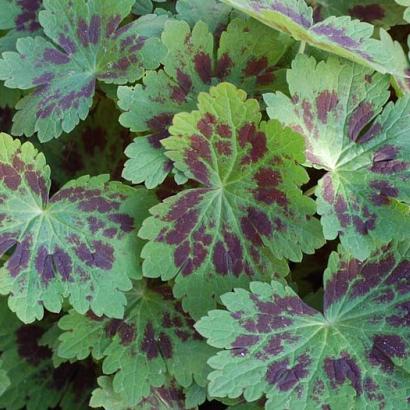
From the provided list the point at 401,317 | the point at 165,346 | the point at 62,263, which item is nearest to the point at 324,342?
the point at 401,317

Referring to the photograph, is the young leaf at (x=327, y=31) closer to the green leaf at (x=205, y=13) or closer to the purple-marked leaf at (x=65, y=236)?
the green leaf at (x=205, y=13)

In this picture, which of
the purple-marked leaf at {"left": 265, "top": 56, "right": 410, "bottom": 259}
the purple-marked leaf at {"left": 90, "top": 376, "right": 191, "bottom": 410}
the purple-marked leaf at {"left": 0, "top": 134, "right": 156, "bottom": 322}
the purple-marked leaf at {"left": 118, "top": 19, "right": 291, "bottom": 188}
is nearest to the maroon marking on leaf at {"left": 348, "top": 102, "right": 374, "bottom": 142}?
the purple-marked leaf at {"left": 265, "top": 56, "right": 410, "bottom": 259}

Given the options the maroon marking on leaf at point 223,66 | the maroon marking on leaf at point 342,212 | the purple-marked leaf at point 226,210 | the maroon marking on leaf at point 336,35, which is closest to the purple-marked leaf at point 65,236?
the purple-marked leaf at point 226,210

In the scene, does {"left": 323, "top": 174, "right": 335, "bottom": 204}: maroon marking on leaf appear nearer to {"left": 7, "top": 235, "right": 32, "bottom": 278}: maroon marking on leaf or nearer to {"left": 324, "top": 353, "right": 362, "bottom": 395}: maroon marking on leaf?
{"left": 324, "top": 353, "right": 362, "bottom": 395}: maroon marking on leaf

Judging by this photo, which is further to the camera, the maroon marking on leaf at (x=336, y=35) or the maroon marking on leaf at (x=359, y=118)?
the maroon marking on leaf at (x=359, y=118)

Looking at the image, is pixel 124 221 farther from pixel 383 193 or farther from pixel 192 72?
pixel 383 193

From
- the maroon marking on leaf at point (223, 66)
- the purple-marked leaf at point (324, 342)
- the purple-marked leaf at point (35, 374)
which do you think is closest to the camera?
the purple-marked leaf at point (324, 342)

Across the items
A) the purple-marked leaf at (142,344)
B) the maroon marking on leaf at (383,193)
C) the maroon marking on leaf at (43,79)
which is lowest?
the purple-marked leaf at (142,344)
